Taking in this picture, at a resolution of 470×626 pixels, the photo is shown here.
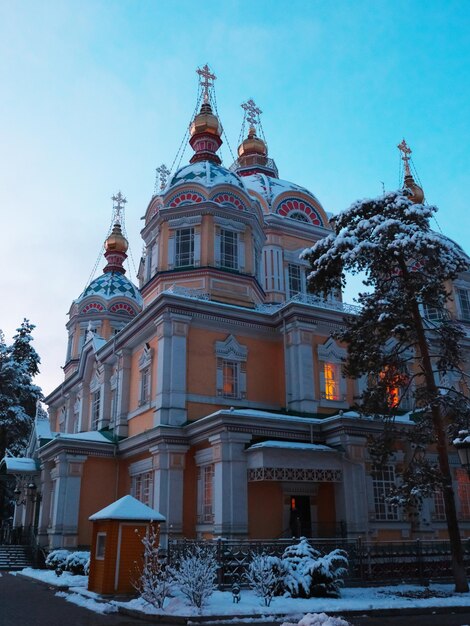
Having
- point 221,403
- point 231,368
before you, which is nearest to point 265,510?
point 221,403

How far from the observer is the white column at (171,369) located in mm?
19625

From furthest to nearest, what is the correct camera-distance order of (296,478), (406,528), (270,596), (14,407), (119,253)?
1. (119,253)
2. (14,407)
3. (406,528)
4. (296,478)
5. (270,596)

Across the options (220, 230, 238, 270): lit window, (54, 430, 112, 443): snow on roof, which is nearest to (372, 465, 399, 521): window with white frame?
(220, 230, 238, 270): lit window

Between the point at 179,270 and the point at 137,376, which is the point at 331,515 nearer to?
the point at 137,376

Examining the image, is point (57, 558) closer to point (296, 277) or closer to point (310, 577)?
point (310, 577)

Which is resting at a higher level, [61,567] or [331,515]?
[331,515]

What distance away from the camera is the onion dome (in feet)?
94.7

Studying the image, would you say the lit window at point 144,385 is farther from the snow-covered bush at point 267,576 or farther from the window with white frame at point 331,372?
the snow-covered bush at point 267,576

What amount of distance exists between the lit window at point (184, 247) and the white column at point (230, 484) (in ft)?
27.8

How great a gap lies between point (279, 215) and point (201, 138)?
18.0 ft

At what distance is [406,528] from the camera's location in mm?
18891

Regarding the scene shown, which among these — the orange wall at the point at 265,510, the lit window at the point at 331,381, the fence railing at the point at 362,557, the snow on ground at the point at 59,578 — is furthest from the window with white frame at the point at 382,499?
the snow on ground at the point at 59,578

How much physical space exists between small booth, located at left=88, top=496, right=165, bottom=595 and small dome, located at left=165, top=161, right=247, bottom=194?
1507cm

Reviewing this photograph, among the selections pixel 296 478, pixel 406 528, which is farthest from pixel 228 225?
pixel 406 528
